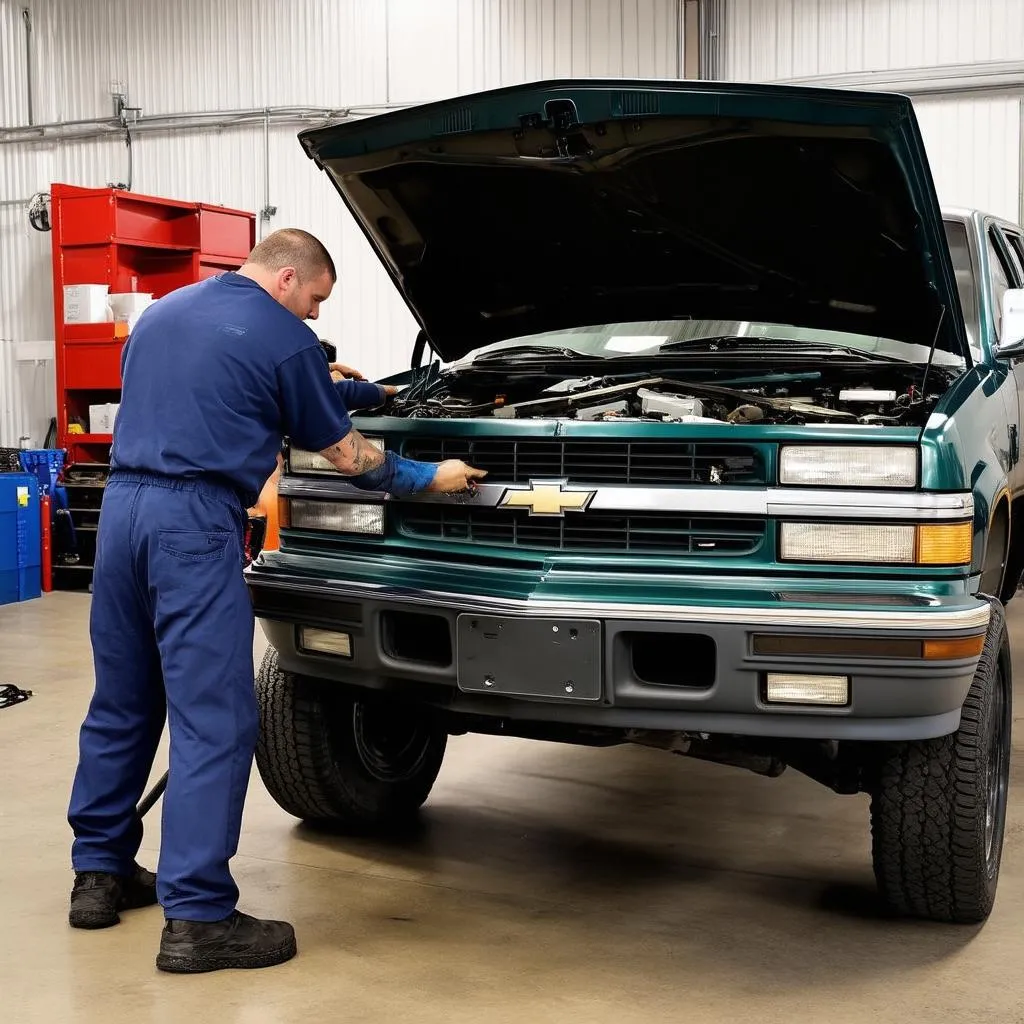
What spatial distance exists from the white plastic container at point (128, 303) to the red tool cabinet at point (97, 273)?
0.11m

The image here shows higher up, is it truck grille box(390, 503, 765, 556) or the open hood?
the open hood

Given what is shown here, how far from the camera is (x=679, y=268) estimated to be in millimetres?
3781

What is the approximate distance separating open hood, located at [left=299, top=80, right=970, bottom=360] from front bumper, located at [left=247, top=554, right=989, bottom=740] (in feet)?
3.13

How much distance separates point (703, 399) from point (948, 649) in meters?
0.96

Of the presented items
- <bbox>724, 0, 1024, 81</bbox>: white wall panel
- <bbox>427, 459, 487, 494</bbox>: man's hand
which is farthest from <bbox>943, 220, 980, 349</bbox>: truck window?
<bbox>724, 0, 1024, 81</bbox>: white wall panel

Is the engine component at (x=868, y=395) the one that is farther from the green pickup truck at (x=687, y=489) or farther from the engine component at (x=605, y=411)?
the engine component at (x=605, y=411)

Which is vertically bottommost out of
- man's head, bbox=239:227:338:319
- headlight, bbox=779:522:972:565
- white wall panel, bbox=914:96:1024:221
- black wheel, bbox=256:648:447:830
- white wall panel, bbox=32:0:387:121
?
black wheel, bbox=256:648:447:830

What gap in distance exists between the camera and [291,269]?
3105mm

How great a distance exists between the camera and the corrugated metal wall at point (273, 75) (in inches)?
420

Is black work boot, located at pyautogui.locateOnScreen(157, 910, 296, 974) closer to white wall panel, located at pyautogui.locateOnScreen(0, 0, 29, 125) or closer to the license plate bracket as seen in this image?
the license plate bracket

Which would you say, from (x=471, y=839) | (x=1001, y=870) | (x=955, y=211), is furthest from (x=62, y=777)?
(x=955, y=211)

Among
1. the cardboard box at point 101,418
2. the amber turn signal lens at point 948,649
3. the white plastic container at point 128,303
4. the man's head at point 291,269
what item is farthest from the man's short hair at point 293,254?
the cardboard box at point 101,418

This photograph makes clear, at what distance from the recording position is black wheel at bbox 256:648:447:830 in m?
3.57

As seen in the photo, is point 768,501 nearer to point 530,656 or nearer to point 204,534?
point 530,656
